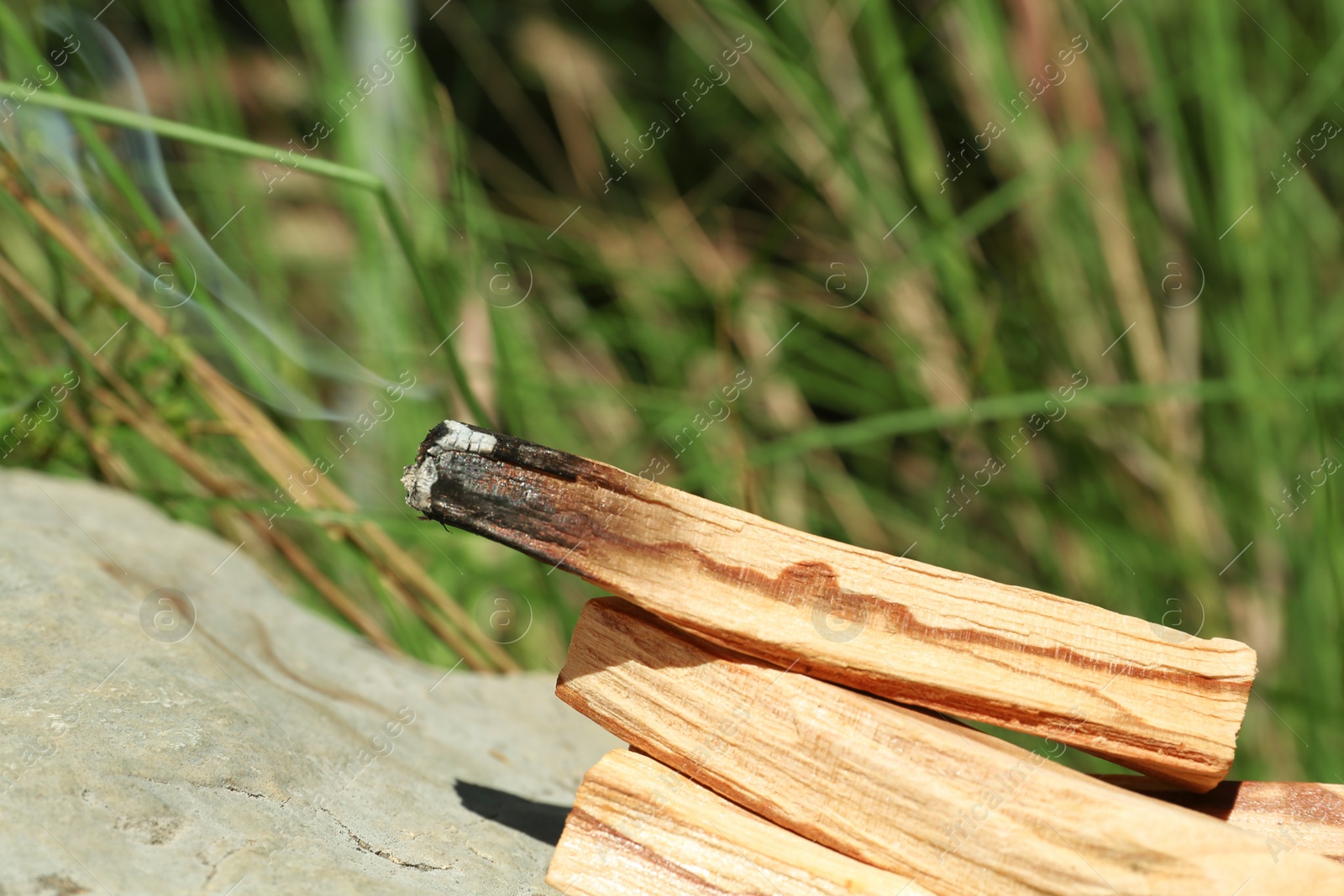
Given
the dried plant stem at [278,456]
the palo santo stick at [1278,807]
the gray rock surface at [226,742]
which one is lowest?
the gray rock surface at [226,742]

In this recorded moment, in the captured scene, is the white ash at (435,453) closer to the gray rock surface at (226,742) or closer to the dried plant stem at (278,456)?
the gray rock surface at (226,742)

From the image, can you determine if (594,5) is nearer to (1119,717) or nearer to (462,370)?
(462,370)

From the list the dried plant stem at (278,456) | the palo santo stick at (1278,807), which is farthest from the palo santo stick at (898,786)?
the dried plant stem at (278,456)

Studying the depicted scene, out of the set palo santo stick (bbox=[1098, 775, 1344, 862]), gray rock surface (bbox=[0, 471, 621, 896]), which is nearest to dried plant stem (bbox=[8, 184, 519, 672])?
gray rock surface (bbox=[0, 471, 621, 896])

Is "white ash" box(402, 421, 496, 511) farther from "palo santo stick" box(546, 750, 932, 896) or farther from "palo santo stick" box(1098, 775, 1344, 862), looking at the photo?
"palo santo stick" box(1098, 775, 1344, 862)

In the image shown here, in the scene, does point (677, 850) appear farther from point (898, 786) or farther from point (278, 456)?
point (278, 456)

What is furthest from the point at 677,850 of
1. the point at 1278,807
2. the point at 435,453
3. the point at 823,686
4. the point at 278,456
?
the point at 278,456

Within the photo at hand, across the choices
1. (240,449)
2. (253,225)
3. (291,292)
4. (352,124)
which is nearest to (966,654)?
(240,449)
